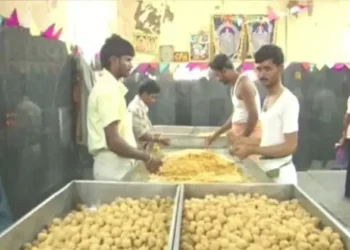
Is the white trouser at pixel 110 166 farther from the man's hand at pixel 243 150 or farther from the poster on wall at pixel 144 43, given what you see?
the poster on wall at pixel 144 43

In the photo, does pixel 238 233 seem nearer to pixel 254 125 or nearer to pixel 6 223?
pixel 6 223

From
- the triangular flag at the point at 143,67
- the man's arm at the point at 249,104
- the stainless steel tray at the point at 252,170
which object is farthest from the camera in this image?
the triangular flag at the point at 143,67

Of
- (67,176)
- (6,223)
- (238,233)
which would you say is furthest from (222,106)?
(238,233)

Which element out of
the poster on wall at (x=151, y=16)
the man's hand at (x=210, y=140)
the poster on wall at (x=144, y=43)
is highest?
the poster on wall at (x=151, y=16)

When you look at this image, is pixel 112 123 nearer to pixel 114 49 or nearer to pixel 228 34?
pixel 114 49

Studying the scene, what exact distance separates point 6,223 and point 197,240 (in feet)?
3.86

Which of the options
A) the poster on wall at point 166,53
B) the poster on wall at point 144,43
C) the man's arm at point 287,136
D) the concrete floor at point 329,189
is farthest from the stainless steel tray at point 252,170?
the poster on wall at point 144,43

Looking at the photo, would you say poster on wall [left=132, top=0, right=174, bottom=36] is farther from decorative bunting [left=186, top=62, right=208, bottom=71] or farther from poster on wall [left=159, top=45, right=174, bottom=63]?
decorative bunting [left=186, top=62, right=208, bottom=71]

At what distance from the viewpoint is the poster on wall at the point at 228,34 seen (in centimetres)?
716

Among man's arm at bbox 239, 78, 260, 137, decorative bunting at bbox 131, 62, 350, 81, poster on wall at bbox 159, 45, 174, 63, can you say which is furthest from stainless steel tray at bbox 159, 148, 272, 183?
poster on wall at bbox 159, 45, 174, 63

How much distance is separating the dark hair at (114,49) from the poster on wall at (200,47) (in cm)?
425

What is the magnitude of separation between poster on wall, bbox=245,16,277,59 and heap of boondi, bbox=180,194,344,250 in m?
5.05

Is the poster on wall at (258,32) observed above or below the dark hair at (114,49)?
above

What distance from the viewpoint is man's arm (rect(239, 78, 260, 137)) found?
3.76m
